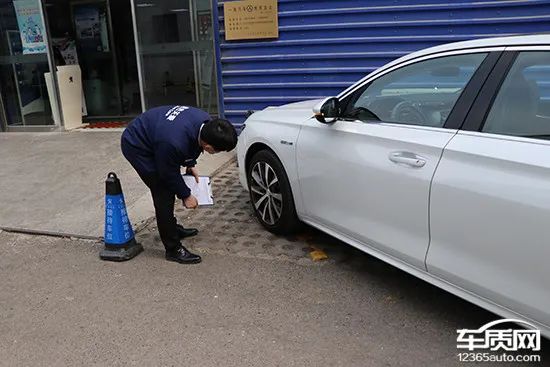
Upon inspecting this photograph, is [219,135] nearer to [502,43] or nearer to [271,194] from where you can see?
[271,194]

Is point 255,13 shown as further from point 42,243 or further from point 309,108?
point 42,243

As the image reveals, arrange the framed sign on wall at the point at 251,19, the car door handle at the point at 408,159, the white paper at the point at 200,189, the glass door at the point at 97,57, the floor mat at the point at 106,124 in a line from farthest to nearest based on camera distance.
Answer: the glass door at the point at 97,57 < the floor mat at the point at 106,124 < the framed sign on wall at the point at 251,19 < the white paper at the point at 200,189 < the car door handle at the point at 408,159

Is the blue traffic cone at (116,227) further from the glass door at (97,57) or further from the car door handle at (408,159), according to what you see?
the glass door at (97,57)

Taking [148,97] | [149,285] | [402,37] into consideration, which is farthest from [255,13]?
[149,285]

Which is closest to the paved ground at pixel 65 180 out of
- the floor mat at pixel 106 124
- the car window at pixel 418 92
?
the floor mat at pixel 106 124

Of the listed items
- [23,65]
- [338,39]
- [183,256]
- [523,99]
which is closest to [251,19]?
[338,39]

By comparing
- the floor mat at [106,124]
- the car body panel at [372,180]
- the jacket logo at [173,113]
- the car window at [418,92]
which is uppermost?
the car window at [418,92]

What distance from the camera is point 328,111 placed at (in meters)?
3.48

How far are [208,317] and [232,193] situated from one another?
2471mm

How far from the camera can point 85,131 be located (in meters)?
8.97

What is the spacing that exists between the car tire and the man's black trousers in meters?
0.79

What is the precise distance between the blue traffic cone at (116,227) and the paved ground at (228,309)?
0.08m

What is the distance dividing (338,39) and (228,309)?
179 inches

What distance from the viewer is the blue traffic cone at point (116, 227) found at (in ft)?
13.0
